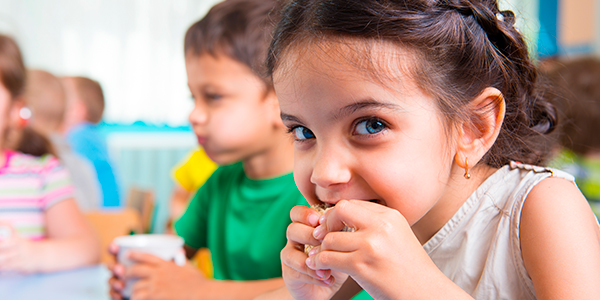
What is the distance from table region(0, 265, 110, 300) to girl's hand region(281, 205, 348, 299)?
1.30ft

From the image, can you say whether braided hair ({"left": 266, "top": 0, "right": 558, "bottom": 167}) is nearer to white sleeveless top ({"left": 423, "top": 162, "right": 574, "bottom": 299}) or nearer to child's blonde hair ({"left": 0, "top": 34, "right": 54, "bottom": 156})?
white sleeveless top ({"left": 423, "top": 162, "right": 574, "bottom": 299})

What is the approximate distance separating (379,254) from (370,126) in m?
0.17

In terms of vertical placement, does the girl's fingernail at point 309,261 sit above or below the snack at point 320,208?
below

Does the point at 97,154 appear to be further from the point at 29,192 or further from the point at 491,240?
the point at 491,240

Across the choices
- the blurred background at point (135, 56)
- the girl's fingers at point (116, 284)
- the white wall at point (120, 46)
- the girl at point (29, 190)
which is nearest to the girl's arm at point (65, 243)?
the girl at point (29, 190)

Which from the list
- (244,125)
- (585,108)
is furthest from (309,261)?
(585,108)

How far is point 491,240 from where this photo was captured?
29.8 inches

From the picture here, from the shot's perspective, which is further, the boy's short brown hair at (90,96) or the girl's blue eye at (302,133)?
the boy's short brown hair at (90,96)

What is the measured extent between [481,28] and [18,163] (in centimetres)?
145

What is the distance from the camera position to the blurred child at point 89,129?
114 inches

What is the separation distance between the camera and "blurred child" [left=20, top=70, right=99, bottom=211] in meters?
2.27

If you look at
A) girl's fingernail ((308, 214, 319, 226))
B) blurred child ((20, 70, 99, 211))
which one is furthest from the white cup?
blurred child ((20, 70, 99, 211))

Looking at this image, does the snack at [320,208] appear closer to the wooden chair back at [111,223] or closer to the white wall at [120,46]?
the wooden chair back at [111,223]

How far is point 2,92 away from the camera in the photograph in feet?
4.96
